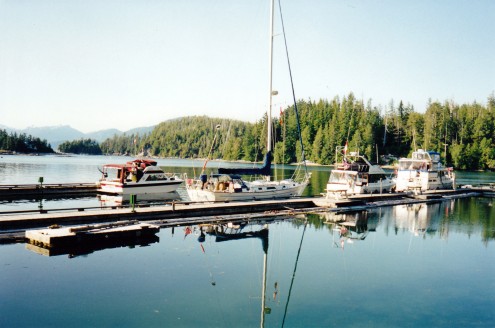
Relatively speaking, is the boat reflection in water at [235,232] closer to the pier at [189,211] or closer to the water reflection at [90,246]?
the pier at [189,211]

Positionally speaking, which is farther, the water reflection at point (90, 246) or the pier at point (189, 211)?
the pier at point (189, 211)

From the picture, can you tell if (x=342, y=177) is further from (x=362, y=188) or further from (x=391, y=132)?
(x=391, y=132)

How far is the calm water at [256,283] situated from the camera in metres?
13.6

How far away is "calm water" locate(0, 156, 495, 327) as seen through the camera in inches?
535

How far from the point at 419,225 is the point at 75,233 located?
23754 mm

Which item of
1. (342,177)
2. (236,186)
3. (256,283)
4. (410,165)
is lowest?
(256,283)

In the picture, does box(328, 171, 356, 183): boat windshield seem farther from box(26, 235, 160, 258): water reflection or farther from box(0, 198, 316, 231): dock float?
box(26, 235, 160, 258): water reflection

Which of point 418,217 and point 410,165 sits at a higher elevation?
point 410,165

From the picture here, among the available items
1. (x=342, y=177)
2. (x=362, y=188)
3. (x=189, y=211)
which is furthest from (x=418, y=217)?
(x=189, y=211)

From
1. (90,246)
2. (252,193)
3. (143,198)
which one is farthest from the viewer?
(143,198)

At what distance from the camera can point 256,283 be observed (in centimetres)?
1733

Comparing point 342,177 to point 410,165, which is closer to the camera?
point 342,177

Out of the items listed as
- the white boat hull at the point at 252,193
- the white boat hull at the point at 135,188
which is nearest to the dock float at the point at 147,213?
the white boat hull at the point at 252,193

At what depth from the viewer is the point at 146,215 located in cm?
2727
